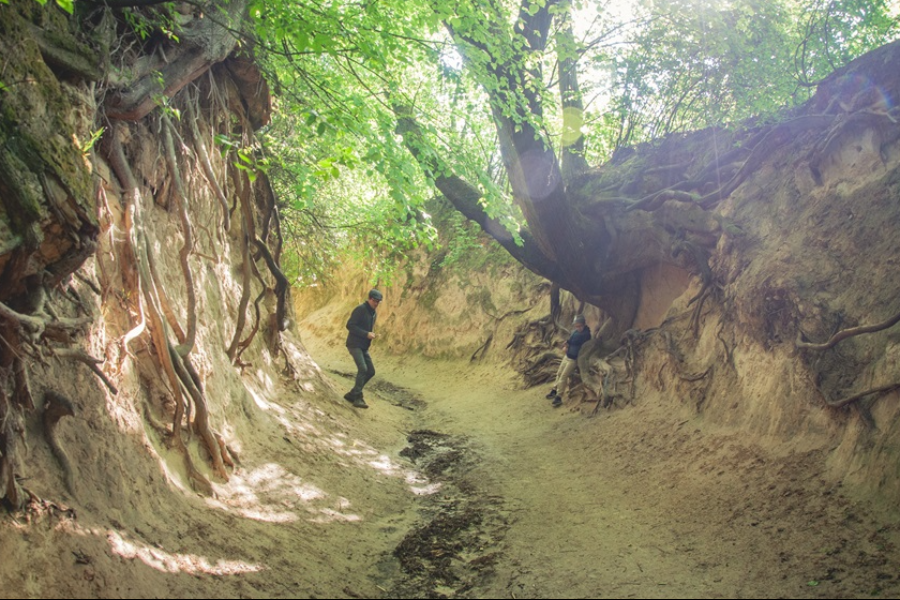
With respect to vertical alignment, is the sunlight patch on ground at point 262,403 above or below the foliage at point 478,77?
below

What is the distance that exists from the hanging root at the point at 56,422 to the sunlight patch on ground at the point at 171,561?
1.21 ft

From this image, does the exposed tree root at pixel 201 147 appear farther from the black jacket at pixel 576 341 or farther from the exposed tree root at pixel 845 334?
the black jacket at pixel 576 341

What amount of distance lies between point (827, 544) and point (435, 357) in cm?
1184

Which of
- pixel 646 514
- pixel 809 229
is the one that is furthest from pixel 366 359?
pixel 809 229

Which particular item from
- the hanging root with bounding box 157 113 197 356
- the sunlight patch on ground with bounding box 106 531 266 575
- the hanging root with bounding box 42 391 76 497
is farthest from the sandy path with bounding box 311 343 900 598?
the hanging root with bounding box 157 113 197 356

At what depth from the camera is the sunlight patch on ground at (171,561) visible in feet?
9.34

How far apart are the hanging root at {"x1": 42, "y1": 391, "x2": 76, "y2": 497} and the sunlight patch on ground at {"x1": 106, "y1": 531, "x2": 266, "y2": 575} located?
0.37 meters

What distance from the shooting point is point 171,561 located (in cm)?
300

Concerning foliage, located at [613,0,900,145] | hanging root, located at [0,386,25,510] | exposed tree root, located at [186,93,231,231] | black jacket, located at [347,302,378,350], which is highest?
foliage, located at [613,0,900,145]

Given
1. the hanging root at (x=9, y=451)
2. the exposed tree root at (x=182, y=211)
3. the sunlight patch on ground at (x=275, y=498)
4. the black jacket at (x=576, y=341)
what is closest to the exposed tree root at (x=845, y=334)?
the sunlight patch on ground at (x=275, y=498)

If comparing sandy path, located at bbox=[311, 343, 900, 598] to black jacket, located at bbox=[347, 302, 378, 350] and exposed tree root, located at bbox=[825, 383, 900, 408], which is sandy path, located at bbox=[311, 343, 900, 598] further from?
black jacket, located at bbox=[347, 302, 378, 350]

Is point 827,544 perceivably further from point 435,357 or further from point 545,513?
point 435,357

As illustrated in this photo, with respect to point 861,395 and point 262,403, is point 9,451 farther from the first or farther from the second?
point 861,395

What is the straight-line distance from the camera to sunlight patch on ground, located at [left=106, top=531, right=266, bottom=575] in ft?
9.34
